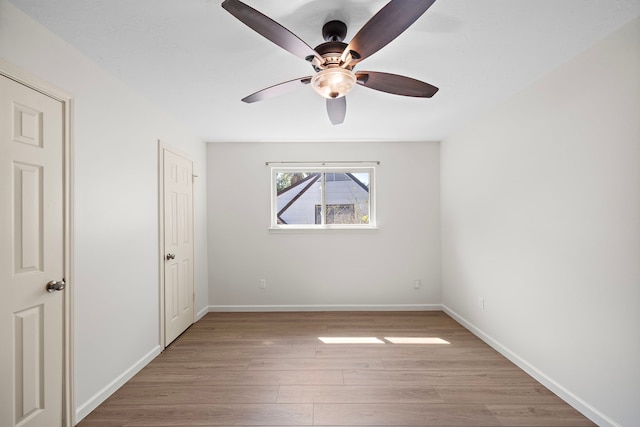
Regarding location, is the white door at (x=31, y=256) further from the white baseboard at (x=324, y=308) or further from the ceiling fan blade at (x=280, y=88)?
the white baseboard at (x=324, y=308)

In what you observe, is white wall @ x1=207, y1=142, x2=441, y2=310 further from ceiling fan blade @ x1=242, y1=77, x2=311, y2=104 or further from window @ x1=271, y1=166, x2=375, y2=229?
ceiling fan blade @ x1=242, y1=77, x2=311, y2=104

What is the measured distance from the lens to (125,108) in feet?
7.26

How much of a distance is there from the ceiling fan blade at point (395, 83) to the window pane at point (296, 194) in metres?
2.31

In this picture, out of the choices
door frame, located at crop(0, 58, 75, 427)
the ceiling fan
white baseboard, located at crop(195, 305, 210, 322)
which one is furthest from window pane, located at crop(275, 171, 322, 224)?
door frame, located at crop(0, 58, 75, 427)

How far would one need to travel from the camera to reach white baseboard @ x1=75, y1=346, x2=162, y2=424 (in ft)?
5.89

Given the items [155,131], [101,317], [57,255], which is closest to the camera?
[57,255]

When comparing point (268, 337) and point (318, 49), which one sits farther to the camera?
point (268, 337)

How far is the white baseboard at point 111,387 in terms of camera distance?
180 centimetres

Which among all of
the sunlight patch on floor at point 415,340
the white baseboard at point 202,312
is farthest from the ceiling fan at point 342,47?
the white baseboard at point 202,312

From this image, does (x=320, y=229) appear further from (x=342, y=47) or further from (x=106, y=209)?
(x=342, y=47)

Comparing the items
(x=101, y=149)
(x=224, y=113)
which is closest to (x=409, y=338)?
(x=224, y=113)

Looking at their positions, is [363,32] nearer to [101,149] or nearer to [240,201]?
[101,149]

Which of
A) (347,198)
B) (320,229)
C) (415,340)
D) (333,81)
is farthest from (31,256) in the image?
(347,198)

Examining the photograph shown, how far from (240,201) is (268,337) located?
1.77 m
